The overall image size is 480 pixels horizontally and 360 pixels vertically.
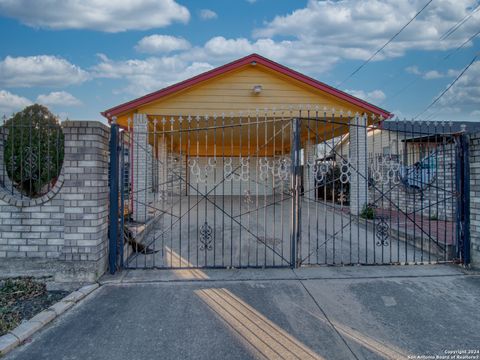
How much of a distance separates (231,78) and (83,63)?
20.0ft

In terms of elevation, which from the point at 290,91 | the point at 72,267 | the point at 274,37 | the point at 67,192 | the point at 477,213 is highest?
the point at 274,37

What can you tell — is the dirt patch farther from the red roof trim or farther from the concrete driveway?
the red roof trim

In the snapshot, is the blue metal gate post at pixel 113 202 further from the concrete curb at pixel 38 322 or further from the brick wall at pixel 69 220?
the concrete curb at pixel 38 322

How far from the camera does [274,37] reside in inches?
490

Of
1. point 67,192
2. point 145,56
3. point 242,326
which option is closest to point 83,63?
point 145,56

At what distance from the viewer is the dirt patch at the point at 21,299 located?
272 cm

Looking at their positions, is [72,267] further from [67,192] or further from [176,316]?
[176,316]

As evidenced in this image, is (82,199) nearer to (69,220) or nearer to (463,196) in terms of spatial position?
(69,220)

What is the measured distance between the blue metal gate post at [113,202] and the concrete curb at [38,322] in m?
0.52

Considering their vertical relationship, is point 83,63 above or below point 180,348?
above

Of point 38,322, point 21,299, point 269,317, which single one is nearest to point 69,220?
point 21,299

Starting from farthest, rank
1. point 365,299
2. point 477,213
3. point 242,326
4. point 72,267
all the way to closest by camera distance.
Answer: point 477,213 → point 72,267 → point 365,299 → point 242,326

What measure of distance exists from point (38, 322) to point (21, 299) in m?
0.88

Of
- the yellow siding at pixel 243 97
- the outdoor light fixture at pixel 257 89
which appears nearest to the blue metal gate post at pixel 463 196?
the yellow siding at pixel 243 97
